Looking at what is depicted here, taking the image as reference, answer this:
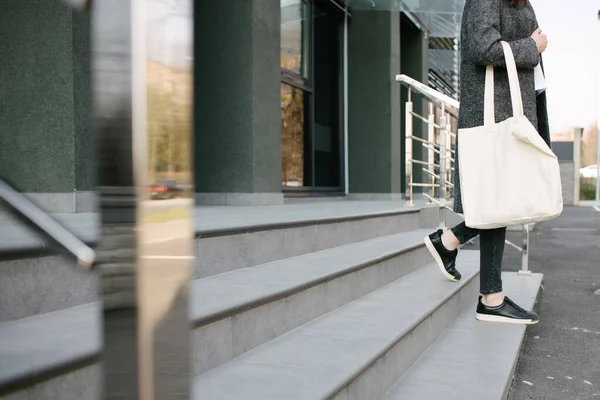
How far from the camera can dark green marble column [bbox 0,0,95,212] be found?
10.1 ft

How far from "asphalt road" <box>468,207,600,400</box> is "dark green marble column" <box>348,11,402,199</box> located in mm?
3653

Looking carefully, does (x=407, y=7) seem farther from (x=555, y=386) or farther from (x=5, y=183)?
(x=5, y=183)

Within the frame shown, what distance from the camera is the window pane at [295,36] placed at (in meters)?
7.46

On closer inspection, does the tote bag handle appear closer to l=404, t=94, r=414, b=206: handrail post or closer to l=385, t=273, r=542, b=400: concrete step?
l=385, t=273, r=542, b=400: concrete step

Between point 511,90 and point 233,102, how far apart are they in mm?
3713

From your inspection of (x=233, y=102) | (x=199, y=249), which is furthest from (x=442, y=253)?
(x=233, y=102)

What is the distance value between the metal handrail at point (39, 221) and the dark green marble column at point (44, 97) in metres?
2.31

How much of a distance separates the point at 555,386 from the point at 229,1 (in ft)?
15.5

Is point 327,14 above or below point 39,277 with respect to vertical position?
above

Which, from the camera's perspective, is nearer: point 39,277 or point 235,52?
point 39,277

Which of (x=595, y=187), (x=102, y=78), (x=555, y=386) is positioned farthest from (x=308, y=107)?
(x=595, y=187)

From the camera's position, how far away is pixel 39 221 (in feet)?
2.76

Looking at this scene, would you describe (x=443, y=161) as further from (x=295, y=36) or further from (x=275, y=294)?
(x=295, y=36)

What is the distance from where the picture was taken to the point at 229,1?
5641 mm
